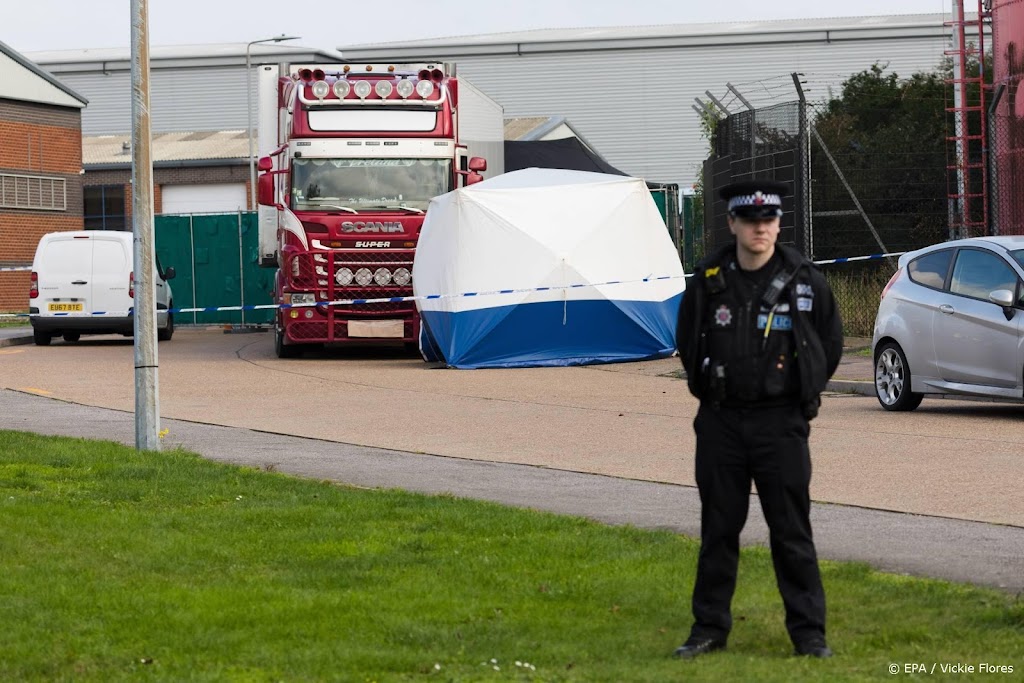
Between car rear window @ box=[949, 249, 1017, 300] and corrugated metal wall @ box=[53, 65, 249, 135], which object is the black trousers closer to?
car rear window @ box=[949, 249, 1017, 300]

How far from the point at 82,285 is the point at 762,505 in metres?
24.2

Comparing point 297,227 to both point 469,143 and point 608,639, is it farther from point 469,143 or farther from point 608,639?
point 608,639

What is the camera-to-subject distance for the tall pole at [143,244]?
12219 millimetres

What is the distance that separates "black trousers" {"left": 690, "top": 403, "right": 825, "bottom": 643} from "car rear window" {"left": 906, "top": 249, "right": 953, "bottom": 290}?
32.0 ft

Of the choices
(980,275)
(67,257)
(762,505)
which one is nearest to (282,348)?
(67,257)

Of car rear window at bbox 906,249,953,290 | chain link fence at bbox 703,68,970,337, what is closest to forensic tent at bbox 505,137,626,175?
chain link fence at bbox 703,68,970,337

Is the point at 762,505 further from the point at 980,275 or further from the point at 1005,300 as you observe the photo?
the point at 980,275

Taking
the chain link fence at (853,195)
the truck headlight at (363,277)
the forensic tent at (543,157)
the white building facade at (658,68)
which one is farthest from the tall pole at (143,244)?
the white building facade at (658,68)

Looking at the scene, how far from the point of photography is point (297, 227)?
79.1 feet

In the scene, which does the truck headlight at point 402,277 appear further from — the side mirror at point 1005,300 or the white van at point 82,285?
the side mirror at point 1005,300

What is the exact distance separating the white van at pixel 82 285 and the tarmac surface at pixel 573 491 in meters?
12.3

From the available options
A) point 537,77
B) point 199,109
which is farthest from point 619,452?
point 199,109

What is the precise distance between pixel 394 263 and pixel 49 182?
3047 centimetres

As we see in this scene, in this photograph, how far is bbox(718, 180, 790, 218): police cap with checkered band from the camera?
5.88m
